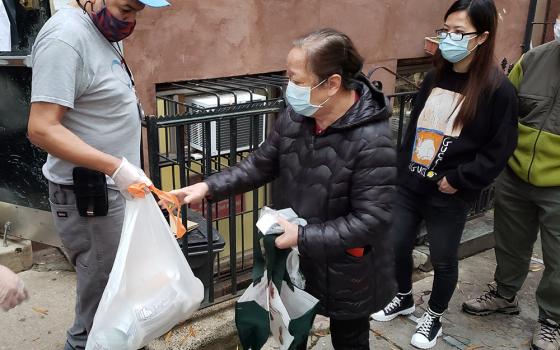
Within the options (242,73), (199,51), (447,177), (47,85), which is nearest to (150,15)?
(199,51)

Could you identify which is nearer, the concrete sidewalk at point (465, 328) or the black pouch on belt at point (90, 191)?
the black pouch on belt at point (90, 191)

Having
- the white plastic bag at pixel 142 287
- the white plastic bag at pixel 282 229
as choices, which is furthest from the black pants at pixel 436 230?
the white plastic bag at pixel 142 287

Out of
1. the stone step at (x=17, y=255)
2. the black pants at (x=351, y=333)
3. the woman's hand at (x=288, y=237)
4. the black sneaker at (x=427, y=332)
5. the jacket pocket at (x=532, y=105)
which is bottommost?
the black sneaker at (x=427, y=332)

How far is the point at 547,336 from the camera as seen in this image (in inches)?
122

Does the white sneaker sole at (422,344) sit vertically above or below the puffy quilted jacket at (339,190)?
below

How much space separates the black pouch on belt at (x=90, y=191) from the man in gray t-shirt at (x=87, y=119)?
0.16ft

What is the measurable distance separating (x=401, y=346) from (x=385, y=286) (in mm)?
1102

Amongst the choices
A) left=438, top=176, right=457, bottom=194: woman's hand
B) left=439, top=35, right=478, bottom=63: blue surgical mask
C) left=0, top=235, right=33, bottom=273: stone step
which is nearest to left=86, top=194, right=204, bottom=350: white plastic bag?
left=438, top=176, right=457, bottom=194: woman's hand

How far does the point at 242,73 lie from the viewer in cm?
452

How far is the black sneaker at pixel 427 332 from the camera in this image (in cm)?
312

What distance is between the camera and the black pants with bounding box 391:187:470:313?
9.51 ft

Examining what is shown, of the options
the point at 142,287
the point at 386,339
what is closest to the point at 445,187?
the point at 386,339

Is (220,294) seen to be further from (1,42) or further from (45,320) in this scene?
(1,42)

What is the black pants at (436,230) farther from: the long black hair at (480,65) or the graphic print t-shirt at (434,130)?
the long black hair at (480,65)
